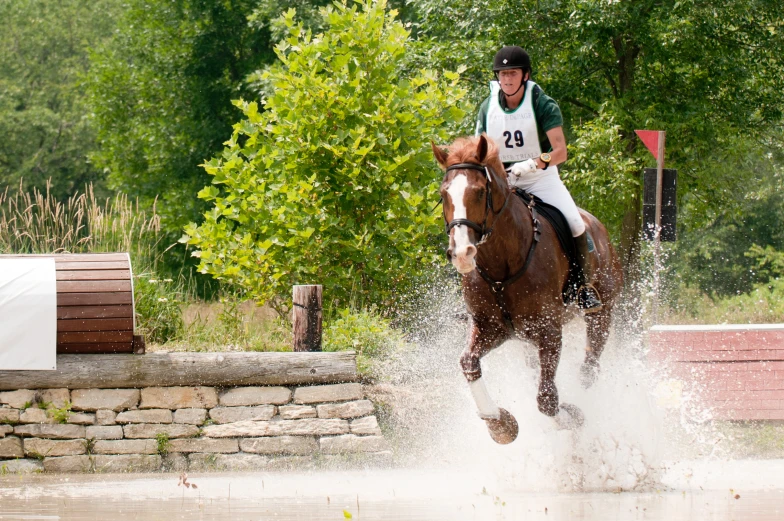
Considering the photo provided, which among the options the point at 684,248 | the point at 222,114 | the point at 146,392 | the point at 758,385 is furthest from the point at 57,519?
the point at 222,114

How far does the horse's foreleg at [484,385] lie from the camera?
769cm

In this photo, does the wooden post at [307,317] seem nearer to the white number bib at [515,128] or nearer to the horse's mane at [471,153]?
the white number bib at [515,128]

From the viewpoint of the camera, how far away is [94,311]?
9.10 metres

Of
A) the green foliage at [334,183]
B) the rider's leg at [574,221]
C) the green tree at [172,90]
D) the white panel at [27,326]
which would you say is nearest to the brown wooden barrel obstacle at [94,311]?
the white panel at [27,326]

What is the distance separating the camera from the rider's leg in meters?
8.33

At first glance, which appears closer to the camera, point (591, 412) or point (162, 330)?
point (591, 412)

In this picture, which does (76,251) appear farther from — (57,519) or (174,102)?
(174,102)

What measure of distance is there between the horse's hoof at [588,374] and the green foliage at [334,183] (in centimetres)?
287

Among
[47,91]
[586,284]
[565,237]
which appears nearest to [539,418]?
[586,284]

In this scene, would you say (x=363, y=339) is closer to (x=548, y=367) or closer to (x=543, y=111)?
(x=548, y=367)

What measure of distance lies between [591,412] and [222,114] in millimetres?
25182

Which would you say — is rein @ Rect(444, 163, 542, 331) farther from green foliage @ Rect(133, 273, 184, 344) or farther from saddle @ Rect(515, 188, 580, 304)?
green foliage @ Rect(133, 273, 184, 344)

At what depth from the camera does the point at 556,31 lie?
1908cm

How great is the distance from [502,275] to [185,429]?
133 inches
